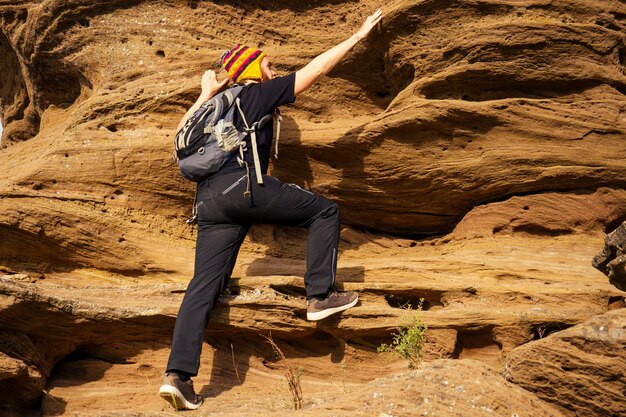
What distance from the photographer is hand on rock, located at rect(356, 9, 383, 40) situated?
8234 mm

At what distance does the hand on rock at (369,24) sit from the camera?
8.23m

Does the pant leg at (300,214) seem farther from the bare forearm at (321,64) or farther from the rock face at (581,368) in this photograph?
the rock face at (581,368)

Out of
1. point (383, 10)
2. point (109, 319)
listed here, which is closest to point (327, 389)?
point (109, 319)

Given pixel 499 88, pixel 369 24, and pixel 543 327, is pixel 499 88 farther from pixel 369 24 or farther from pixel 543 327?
pixel 543 327

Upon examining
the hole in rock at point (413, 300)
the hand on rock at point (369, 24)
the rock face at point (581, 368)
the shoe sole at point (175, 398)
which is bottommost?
the shoe sole at point (175, 398)

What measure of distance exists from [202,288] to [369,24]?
3.37 metres

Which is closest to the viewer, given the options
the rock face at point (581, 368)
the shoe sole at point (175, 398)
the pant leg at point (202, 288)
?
the rock face at point (581, 368)

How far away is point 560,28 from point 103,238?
555 centimetres

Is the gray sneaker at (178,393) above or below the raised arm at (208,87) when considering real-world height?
below

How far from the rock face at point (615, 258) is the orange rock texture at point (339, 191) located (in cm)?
71

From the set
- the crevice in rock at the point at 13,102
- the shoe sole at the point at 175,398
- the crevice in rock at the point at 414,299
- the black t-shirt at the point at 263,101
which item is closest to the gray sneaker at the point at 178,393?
the shoe sole at the point at 175,398

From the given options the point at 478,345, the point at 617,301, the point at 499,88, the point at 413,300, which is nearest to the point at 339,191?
the point at 413,300

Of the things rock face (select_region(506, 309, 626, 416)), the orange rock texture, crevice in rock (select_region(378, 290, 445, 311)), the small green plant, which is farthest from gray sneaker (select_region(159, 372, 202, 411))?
rock face (select_region(506, 309, 626, 416))

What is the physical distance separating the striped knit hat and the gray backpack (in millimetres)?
464
